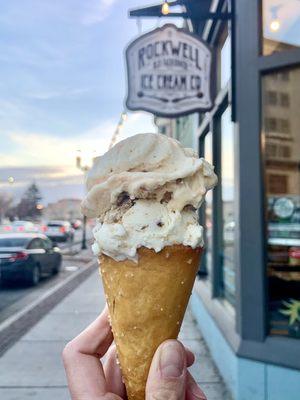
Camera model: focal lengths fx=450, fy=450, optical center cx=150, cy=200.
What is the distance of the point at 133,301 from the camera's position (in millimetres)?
1921

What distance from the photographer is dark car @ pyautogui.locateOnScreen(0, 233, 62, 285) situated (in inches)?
536

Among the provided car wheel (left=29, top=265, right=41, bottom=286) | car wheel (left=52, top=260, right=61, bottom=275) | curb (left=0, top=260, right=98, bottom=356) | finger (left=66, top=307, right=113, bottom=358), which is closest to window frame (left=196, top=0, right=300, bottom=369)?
finger (left=66, top=307, right=113, bottom=358)

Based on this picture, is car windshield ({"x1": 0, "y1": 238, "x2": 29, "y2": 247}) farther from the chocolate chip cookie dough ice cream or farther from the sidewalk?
the chocolate chip cookie dough ice cream

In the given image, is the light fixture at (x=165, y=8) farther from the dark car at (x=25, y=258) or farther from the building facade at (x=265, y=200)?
the dark car at (x=25, y=258)

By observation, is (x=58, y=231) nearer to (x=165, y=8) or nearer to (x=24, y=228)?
(x=24, y=228)

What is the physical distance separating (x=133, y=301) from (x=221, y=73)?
6.22m

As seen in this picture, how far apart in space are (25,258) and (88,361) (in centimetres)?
1239

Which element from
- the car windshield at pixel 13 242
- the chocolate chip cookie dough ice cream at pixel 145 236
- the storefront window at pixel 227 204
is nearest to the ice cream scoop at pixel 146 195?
the chocolate chip cookie dough ice cream at pixel 145 236

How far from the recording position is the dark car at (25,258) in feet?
44.7

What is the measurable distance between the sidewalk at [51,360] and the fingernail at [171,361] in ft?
12.2

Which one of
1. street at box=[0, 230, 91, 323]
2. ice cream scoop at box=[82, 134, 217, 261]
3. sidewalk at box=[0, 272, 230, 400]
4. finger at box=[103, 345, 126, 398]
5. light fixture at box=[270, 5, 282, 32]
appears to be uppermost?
light fixture at box=[270, 5, 282, 32]

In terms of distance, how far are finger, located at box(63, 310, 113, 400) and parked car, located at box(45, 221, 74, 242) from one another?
112ft

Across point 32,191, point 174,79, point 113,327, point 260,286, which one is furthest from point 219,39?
point 32,191

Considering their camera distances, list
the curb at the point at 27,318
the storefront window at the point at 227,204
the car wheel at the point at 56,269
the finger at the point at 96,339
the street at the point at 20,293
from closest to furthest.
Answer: the finger at the point at 96,339 < the storefront window at the point at 227,204 < the curb at the point at 27,318 < the street at the point at 20,293 < the car wheel at the point at 56,269
